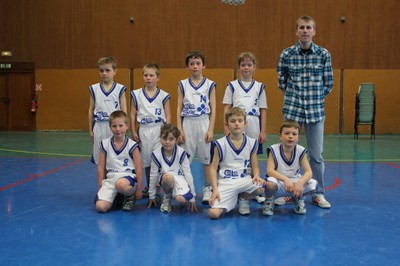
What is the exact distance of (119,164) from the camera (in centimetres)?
416

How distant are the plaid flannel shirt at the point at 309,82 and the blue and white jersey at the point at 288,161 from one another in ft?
1.39

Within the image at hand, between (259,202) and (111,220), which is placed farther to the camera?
(259,202)

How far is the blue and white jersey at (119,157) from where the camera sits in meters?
4.15

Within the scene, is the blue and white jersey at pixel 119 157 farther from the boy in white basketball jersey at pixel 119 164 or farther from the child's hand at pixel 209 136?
the child's hand at pixel 209 136

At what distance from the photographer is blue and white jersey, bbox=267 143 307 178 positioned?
13.1 ft

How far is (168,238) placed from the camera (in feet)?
10.2

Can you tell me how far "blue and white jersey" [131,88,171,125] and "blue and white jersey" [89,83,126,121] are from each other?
0.71 feet

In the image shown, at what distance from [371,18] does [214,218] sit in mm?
11692

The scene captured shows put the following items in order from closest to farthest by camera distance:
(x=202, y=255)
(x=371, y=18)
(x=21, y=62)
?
1. (x=202, y=255)
2. (x=371, y=18)
3. (x=21, y=62)

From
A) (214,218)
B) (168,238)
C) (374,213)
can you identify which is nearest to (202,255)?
(168,238)

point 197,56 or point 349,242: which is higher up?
Result: point 197,56

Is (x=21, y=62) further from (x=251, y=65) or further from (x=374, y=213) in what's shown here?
(x=374, y=213)

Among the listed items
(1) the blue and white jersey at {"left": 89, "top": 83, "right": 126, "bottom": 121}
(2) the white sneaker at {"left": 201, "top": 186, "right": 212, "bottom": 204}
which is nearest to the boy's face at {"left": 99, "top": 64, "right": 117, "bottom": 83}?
(1) the blue and white jersey at {"left": 89, "top": 83, "right": 126, "bottom": 121}

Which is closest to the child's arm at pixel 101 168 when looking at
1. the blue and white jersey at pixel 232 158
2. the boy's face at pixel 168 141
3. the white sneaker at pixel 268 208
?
the boy's face at pixel 168 141
